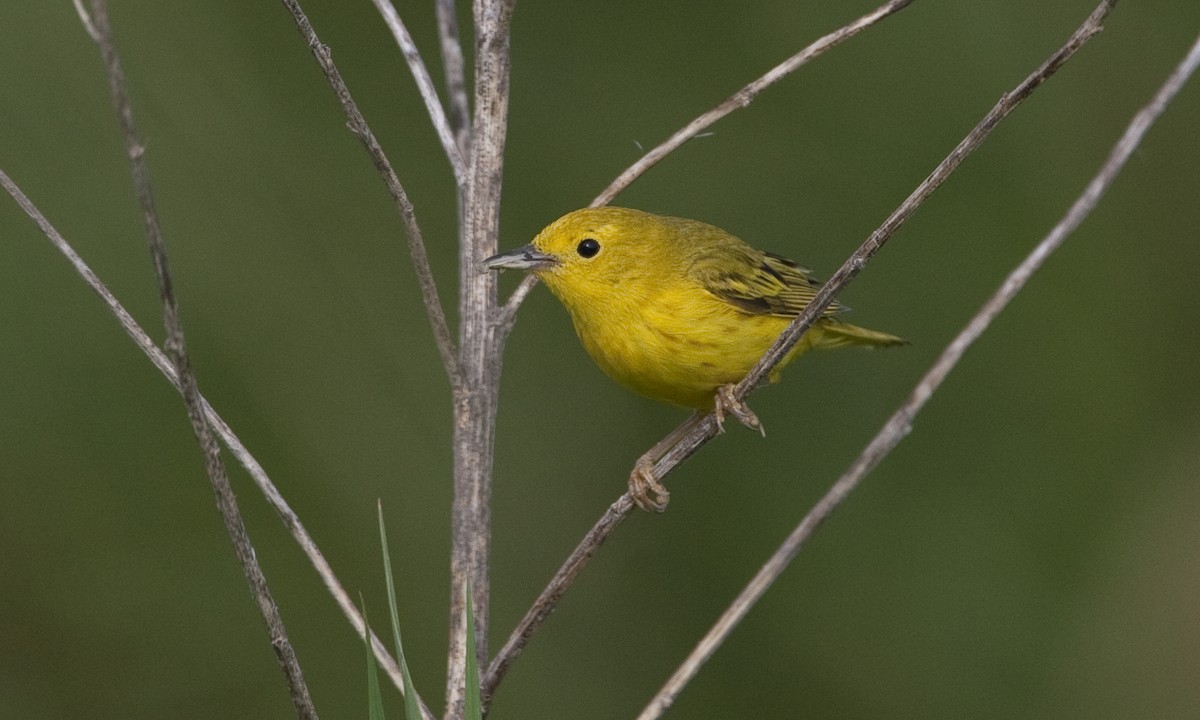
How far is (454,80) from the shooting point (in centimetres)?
257

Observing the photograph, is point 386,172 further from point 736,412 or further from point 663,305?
point 663,305

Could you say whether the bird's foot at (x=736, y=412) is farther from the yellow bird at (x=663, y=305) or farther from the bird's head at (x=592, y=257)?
the bird's head at (x=592, y=257)

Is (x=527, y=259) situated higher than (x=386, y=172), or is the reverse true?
(x=527, y=259)

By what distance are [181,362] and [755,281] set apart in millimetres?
2524

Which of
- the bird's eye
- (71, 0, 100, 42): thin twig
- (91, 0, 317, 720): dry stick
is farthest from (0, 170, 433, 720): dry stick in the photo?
the bird's eye

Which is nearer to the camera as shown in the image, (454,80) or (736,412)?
(454,80)

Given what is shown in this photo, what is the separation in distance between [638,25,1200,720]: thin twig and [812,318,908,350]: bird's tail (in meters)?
1.99

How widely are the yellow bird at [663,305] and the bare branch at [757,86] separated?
2.63 feet

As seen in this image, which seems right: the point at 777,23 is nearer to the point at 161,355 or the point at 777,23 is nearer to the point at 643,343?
the point at 643,343

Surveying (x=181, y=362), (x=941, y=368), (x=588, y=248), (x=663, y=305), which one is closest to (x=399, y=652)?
(x=181, y=362)

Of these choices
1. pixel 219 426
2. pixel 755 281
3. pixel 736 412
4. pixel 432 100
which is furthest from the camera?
pixel 755 281

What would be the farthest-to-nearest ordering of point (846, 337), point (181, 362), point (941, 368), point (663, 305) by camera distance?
point (846, 337), point (663, 305), point (941, 368), point (181, 362)

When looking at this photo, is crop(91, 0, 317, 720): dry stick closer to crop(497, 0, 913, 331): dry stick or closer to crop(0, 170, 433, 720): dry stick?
crop(0, 170, 433, 720): dry stick

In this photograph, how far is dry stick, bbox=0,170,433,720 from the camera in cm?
193
